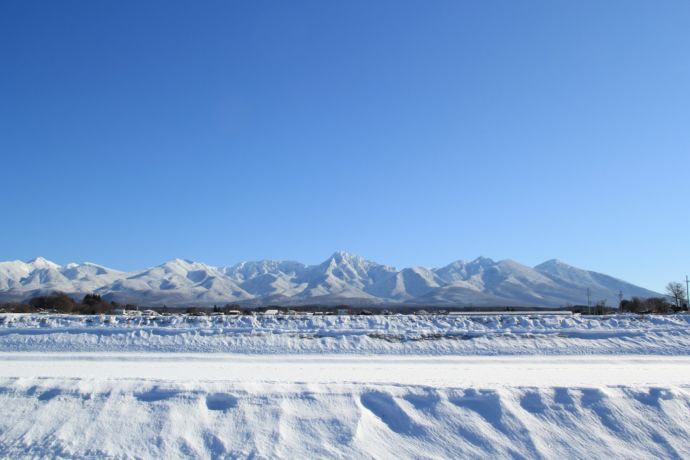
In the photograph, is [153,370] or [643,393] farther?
[153,370]

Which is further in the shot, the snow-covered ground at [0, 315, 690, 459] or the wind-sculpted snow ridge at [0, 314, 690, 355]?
the wind-sculpted snow ridge at [0, 314, 690, 355]

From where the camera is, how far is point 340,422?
343 inches

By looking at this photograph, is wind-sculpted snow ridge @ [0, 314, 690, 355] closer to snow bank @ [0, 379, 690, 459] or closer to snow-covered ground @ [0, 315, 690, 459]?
snow-covered ground @ [0, 315, 690, 459]

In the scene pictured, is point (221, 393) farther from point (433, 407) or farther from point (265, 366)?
point (265, 366)

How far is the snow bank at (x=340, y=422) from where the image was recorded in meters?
8.07

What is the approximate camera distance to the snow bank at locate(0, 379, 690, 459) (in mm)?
8070

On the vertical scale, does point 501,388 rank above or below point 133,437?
above

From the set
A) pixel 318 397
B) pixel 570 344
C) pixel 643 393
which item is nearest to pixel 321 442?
pixel 318 397

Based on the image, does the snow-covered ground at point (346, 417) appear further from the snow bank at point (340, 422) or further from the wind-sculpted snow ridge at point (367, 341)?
the wind-sculpted snow ridge at point (367, 341)

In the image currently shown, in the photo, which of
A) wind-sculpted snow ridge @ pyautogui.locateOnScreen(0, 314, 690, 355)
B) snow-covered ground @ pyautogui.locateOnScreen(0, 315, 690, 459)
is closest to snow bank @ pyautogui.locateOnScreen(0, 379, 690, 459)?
snow-covered ground @ pyautogui.locateOnScreen(0, 315, 690, 459)

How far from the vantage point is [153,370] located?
15469 millimetres

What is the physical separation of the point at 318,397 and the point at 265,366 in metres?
7.83

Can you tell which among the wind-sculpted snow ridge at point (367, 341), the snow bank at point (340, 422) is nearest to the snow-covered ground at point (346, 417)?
the snow bank at point (340, 422)

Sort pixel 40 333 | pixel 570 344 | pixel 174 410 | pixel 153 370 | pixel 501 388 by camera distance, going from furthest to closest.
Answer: pixel 40 333 < pixel 570 344 < pixel 153 370 < pixel 501 388 < pixel 174 410
